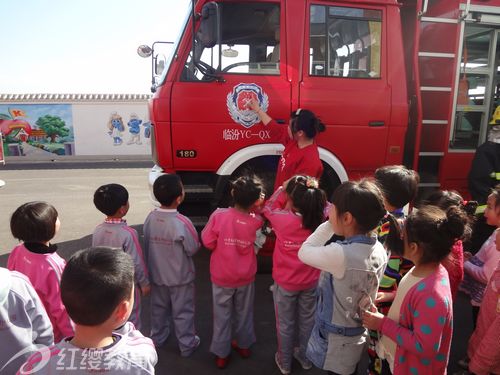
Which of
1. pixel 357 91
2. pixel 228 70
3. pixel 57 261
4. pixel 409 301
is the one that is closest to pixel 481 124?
pixel 357 91

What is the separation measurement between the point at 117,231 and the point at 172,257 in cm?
39

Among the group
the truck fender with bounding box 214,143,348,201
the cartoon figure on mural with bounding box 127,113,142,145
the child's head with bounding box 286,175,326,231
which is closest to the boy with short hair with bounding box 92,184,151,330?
the child's head with bounding box 286,175,326,231

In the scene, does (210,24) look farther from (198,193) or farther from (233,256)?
(233,256)

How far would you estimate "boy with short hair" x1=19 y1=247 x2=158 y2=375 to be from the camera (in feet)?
3.57

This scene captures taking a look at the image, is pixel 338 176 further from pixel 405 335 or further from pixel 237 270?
pixel 405 335

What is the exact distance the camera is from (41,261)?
73.1 inches

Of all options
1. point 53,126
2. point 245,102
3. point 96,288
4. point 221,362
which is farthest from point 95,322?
point 53,126

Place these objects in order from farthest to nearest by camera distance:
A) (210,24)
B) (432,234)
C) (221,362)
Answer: (210,24)
(221,362)
(432,234)

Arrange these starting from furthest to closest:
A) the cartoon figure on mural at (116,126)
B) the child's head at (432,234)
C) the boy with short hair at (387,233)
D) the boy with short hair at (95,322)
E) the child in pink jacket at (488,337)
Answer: the cartoon figure on mural at (116,126)
the boy with short hair at (387,233)
the child in pink jacket at (488,337)
the child's head at (432,234)
the boy with short hair at (95,322)

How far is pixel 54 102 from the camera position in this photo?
1739cm

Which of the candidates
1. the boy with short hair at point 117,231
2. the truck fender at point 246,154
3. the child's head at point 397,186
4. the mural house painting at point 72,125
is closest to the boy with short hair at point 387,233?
the child's head at point 397,186

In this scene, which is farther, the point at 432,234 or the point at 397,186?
the point at 397,186

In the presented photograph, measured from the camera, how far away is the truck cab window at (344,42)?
3.46m

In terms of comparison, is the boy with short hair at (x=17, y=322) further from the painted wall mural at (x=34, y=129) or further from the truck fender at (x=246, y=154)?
the painted wall mural at (x=34, y=129)
